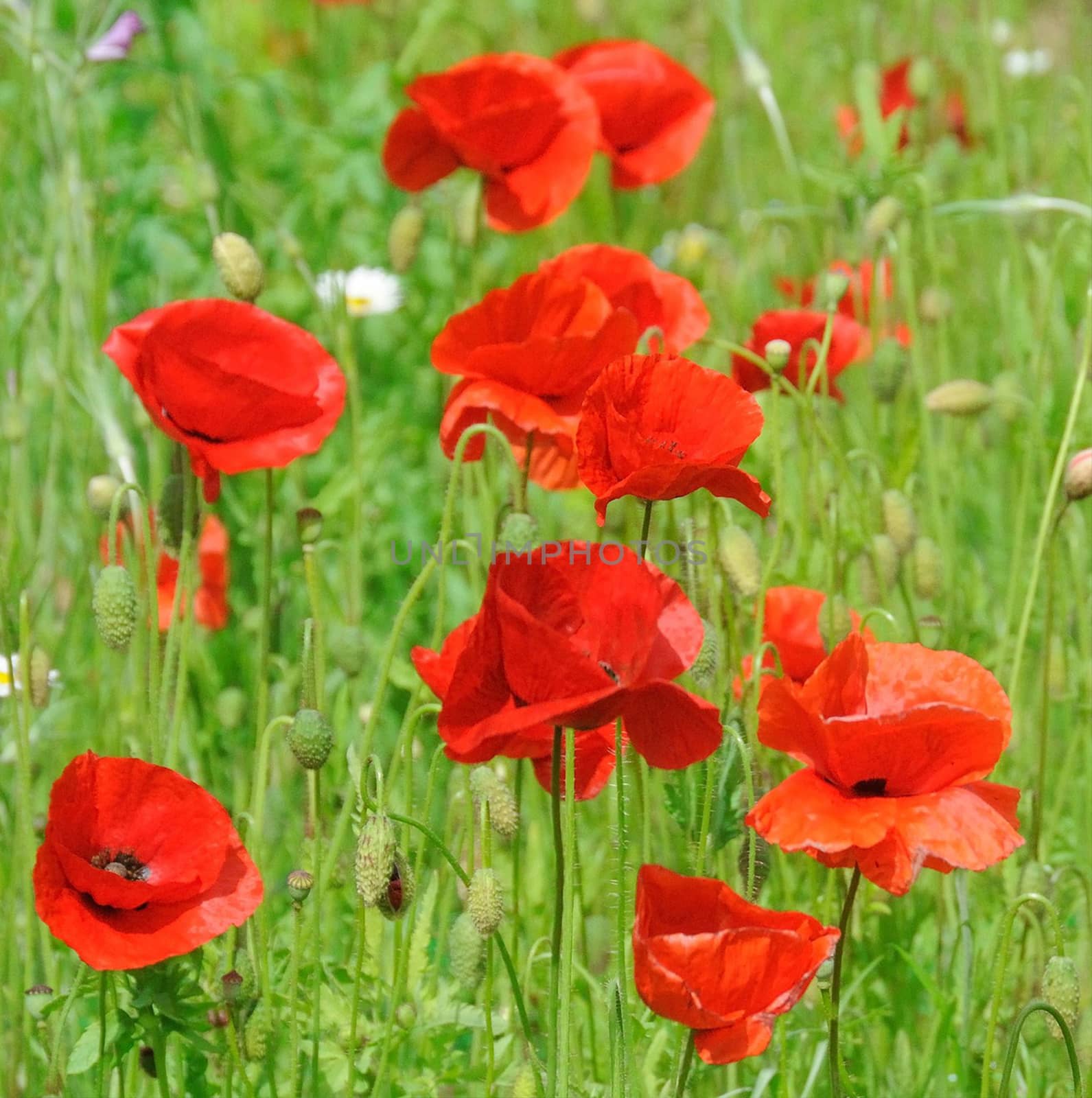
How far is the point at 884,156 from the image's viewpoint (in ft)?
7.39

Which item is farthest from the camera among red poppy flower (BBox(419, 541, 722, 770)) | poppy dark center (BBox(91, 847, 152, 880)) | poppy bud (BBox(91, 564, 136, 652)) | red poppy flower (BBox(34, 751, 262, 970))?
Answer: poppy bud (BBox(91, 564, 136, 652))

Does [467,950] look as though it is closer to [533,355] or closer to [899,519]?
[533,355]

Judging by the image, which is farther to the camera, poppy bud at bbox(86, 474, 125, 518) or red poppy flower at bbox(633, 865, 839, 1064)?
poppy bud at bbox(86, 474, 125, 518)

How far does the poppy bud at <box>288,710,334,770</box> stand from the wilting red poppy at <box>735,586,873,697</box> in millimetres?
473

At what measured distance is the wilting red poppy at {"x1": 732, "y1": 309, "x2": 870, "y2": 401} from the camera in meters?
1.96

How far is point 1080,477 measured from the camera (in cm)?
165

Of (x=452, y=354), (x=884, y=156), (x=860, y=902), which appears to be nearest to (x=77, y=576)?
(x=452, y=354)

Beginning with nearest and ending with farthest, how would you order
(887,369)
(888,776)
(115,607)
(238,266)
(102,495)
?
1. (888,776)
2. (115,607)
3. (238,266)
4. (102,495)
5. (887,369)

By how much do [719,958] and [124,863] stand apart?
0.49m

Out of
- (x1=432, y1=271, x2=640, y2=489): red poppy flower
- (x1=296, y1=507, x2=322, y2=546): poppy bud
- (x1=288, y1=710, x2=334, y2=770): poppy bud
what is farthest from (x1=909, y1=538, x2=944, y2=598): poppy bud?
(x1=288, y1=710, x2=334, y2=770): poppy bud

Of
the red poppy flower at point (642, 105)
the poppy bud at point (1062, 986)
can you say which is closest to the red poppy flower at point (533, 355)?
the poppy bud at point (1062, 986)

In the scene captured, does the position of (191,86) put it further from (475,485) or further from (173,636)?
(173,636)

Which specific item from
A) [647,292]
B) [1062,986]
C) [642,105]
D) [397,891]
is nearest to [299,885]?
[397,891]

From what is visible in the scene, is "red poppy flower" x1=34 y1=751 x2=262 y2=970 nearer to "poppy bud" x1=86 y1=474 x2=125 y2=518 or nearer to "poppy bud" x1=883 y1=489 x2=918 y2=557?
"poppy bud" x1=86 y1=474 x2=125 y2=518
